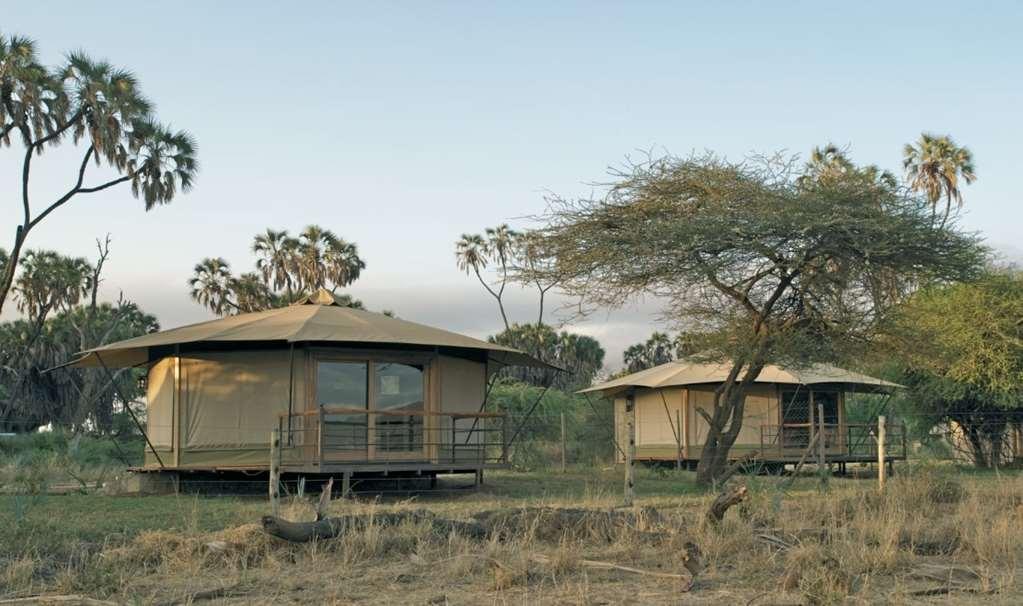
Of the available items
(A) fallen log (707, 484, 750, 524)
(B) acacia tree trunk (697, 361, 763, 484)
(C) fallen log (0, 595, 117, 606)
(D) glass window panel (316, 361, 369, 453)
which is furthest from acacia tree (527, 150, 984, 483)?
(C) fallen log (0, 595, 117, 606)

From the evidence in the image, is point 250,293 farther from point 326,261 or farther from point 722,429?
point 722,429

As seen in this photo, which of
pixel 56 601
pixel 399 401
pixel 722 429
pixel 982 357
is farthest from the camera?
pixel 982 357

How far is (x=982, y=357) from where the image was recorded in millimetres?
28312

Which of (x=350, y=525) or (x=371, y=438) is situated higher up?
(x=371, y=438)

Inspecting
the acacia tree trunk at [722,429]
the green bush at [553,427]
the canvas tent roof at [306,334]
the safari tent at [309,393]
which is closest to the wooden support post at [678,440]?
the green bush at [553,427]

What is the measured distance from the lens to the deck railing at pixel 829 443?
27.8 metres

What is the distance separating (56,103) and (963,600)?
25873 mm

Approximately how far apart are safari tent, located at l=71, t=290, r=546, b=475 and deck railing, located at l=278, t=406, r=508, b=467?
0.02 meters

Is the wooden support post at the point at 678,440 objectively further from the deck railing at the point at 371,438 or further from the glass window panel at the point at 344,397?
the glass window panel at the point at 344,397

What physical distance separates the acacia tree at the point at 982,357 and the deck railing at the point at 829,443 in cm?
148

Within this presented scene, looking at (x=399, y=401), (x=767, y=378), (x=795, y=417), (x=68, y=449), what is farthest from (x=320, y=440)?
(x=795, y=417)

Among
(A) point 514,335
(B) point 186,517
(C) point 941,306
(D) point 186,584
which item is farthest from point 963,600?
(A) point 514,335

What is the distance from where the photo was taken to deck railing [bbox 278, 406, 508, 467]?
18.9 meters

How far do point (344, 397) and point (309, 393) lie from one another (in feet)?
2.16
